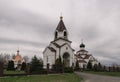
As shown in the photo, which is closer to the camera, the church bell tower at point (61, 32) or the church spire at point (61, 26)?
the church bell tower at point (61, 32)

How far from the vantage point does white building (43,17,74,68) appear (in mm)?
48281

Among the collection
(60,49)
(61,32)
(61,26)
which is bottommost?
(60,49)

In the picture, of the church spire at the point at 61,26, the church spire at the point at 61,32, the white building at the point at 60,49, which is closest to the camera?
the white building at the point at 60,49

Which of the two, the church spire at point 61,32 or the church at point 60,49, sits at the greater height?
the church spire at point 61,32

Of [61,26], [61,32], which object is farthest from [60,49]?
[61,26]

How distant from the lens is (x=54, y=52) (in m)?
48.1

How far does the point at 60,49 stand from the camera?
48344 millimetres

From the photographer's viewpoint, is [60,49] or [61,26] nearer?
[60,49]

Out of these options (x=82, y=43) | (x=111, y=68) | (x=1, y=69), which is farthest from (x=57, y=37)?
(x=1, y=69)

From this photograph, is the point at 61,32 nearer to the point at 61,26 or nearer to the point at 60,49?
the point at 61,26

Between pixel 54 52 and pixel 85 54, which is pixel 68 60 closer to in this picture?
pixel 54 52

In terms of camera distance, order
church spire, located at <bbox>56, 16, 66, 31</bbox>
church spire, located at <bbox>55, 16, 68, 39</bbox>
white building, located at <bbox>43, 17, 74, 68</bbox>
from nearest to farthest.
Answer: white building, located at <bbox>43, 17, 74, 68</bbox> < church spire, located at <bbox>55, 16, 68, 39</bbox> < church spire, located at <bbox>56, 16, 66, 31</bbox>

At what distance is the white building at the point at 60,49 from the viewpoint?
4828 centimetres

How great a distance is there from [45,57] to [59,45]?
4608 millimetres
